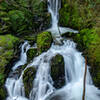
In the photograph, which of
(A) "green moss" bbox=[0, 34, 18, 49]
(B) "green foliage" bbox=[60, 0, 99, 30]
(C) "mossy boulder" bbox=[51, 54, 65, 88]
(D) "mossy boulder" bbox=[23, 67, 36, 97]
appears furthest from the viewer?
(B) "green foliage" bbox=[60, 0, 99, 30]

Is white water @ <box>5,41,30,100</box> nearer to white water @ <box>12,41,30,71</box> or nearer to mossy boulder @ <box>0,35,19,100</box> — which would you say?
mossy boulder @ <box>0,35,19,100</box>

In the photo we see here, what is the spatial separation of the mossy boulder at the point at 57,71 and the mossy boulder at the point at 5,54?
2777 millimetres

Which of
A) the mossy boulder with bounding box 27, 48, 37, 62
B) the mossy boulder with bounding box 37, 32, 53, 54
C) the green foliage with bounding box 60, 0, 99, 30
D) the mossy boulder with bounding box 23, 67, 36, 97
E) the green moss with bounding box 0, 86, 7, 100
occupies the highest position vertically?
the green foliage with bounding box 60, 0, 99, 30

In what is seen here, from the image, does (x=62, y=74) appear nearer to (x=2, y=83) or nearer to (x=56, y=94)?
(x=56, y=94)

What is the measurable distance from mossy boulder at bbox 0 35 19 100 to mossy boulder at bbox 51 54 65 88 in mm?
2777

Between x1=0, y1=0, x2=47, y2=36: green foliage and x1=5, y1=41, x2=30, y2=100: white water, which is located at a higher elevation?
x1=0, y1=0, x2=47, y2=36: green foliage

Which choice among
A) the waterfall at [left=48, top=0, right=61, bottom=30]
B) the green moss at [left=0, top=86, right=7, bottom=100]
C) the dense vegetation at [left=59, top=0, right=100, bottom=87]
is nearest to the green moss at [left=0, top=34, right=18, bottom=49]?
the green moss at [left=0, top=86, right=7, bottom=100]

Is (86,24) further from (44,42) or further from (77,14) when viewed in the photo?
(44,42)

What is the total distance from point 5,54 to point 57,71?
11.5 feet

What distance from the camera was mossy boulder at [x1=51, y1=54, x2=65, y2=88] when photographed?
6.97m

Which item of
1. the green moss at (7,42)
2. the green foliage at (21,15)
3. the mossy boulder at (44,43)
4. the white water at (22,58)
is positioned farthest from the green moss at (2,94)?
the green foliage at (21,15)

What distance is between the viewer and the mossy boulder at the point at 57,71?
6973mm

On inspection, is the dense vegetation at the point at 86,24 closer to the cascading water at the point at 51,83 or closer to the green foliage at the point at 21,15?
the cascading water at the point at 51,83

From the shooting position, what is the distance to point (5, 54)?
319 inches
